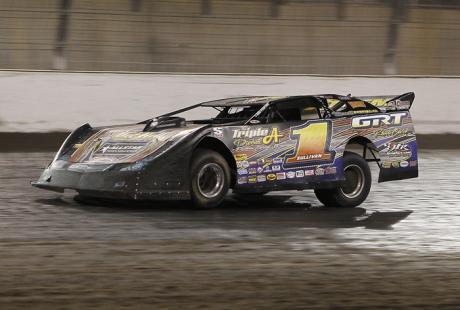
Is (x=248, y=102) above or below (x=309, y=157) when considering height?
above

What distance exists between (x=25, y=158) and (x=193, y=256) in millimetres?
6143

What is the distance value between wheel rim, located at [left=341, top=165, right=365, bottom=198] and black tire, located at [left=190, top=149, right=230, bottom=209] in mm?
1412

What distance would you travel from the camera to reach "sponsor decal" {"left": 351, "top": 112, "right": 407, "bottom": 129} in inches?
301

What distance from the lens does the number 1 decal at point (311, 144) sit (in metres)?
7.26

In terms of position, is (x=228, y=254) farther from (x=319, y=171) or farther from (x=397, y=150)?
(x=397, y=150)

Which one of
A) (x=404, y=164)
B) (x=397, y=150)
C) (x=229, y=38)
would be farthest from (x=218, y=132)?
(x=229, y=38)

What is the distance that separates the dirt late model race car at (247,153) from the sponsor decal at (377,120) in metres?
0.01

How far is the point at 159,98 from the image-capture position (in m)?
12.5

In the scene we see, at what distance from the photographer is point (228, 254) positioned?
5.12m

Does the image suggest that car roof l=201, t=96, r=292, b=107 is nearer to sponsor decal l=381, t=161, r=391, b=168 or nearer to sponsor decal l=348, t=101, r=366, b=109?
sponsor decal l=348, t=101, r=366, b=109

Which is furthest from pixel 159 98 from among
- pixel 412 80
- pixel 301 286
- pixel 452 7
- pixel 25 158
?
pixel 301 286

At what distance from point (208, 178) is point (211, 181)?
0.13 ft

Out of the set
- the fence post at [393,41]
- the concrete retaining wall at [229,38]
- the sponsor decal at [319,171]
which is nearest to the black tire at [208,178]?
the sponsor decal at [319,171]

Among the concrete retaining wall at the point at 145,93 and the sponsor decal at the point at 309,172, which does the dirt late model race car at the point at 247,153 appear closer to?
the sponsor decal at the point at 309,172
